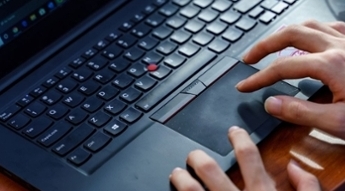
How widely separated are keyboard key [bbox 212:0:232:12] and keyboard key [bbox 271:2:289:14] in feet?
0.21

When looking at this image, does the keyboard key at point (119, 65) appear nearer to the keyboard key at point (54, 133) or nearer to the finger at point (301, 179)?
the keyboard key at point (54, 133)

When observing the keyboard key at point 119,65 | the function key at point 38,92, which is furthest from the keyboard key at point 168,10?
the function key at point 38,92

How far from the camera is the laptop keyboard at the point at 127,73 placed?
770 mm

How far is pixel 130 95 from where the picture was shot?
0.80 meters

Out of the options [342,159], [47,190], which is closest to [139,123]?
[47,190]

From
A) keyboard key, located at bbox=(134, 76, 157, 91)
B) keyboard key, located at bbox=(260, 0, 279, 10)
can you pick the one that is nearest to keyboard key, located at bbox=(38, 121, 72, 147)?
keyboard key, located at bbox=(134, 76, 157, 91)

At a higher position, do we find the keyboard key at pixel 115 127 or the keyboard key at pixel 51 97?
the keyboard key at pixel 51 97

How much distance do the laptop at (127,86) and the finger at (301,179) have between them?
0.06 meters

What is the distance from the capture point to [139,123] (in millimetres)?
772

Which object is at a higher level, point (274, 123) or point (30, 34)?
point (30, 34)

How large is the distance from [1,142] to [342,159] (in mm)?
397

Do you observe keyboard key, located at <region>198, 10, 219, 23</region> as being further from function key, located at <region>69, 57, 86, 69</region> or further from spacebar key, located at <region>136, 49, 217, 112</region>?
function key, located at <region>69, 57, 86, 69</region>

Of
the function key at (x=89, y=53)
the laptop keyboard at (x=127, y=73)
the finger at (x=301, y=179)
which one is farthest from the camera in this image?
the function key at (x=89, y=53)

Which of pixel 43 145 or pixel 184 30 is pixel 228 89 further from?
pixel 43 145
